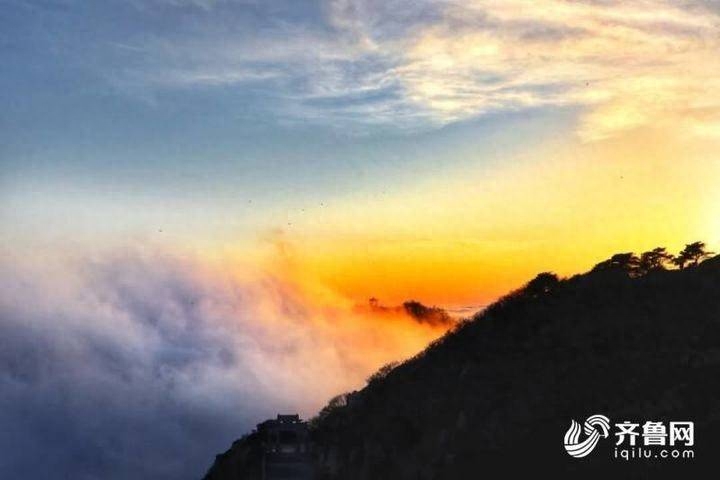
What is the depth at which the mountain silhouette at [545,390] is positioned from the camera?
68.1 meters

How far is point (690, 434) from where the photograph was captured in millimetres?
62219

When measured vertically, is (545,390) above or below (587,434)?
above

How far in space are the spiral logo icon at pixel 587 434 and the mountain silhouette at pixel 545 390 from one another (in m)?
0.23

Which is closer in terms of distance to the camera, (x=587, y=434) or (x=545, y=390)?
(x=587, y=434)

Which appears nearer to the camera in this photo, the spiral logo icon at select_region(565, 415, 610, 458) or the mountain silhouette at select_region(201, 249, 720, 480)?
the spiral logo icon at select_region(565, 415, 610, 458)

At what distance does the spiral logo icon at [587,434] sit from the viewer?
64.5m

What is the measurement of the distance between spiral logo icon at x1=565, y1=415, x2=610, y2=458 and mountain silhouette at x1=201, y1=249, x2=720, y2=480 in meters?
0.23

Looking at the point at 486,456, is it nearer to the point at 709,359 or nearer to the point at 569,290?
the point at 709,359

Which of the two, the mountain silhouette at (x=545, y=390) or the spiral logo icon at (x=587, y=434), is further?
the mountain silhouette at (x=545, y=390)

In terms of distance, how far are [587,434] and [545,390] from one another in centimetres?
1521

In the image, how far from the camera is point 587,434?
66562mm

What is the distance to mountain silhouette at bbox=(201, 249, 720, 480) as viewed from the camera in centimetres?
6812

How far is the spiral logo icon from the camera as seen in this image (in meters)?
64.5

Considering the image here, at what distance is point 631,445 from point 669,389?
1378 centimetres
